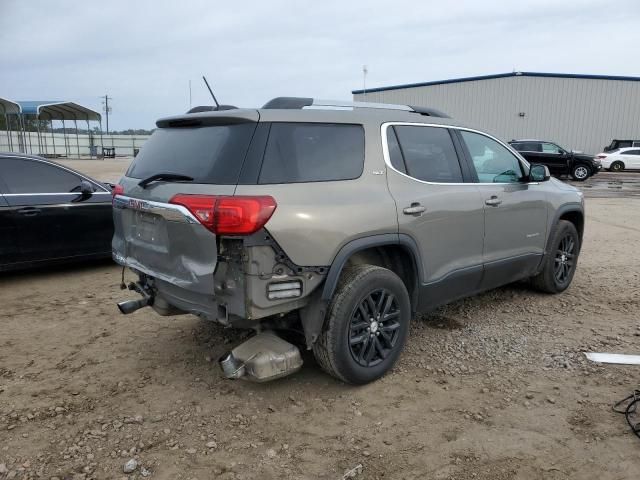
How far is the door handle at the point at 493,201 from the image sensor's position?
14.4 ft

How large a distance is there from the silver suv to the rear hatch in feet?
0.04

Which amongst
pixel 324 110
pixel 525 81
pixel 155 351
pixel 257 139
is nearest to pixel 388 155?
pixel 324 110

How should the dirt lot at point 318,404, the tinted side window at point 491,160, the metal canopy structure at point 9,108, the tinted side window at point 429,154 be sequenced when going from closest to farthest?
the dirt lot at point 318,404
the tinted side window at point 429,154
the tinted side window at point 491,160
the metal canopy structure at point 9,108

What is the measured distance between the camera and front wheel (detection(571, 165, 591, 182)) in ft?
75.8

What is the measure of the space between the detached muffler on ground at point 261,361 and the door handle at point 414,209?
3.94 feet

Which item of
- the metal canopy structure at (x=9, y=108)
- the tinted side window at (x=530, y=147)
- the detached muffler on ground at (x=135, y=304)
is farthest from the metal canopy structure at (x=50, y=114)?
the detached muffler on ground at (x=135, y=304)

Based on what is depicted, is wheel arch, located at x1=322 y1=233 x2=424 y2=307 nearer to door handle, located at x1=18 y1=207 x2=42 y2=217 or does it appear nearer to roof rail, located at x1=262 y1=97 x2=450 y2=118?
roof rail, located at x1=262 y1=97 x2=450 y2=118

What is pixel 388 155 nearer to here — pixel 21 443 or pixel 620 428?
pixel 620 428

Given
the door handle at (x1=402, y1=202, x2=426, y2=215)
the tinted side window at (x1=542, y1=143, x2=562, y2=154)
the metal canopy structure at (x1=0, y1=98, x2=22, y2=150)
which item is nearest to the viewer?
the door handle at (x1=402, y1=202, x2=426, y2=215)

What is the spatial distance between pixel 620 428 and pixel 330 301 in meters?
1.84

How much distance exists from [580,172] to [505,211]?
69.5 ft

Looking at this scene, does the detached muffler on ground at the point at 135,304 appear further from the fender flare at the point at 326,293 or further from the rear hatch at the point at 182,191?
the fender flare at the point at 326,293

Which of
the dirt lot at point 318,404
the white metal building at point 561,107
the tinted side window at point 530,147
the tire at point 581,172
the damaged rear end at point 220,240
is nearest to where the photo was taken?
the dirt lot at point 318,404

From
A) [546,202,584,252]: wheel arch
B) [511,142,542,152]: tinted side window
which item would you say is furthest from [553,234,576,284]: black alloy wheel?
→ [511,142,542,152]: tinted side window
